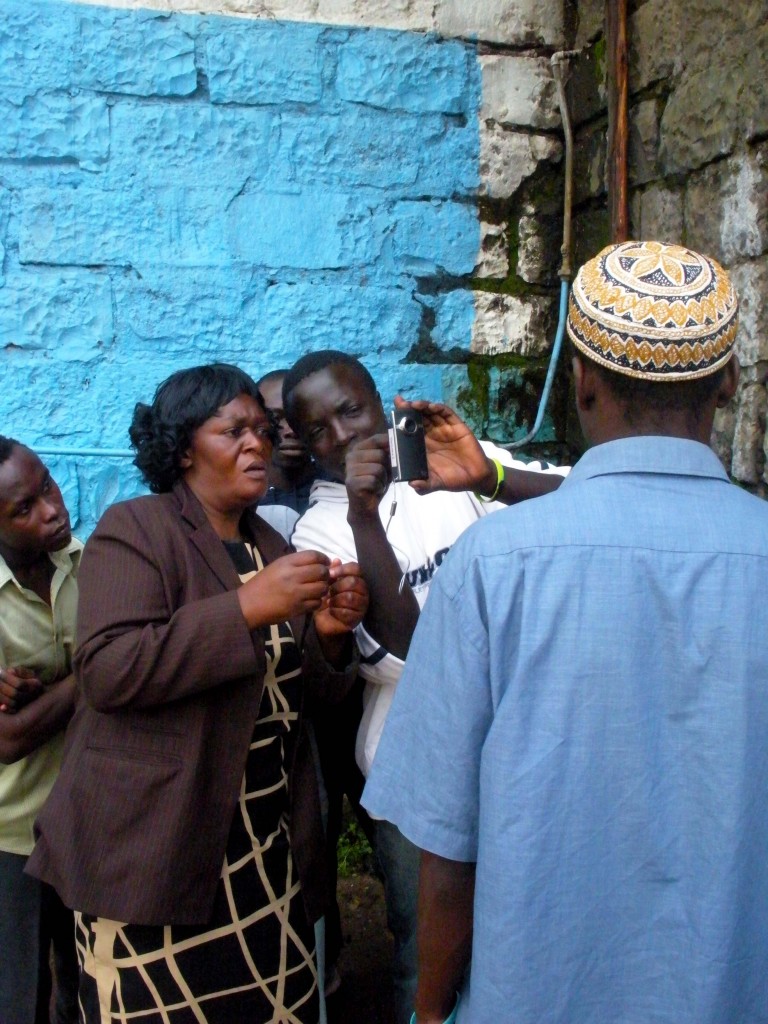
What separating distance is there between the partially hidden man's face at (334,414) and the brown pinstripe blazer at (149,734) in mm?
508

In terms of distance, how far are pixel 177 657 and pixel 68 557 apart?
0.84 metres

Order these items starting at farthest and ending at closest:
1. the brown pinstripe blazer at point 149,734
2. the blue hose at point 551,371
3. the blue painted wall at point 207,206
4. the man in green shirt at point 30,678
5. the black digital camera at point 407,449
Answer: the blue hose at point 551,371 < the blue painted wall at point 207,206 < the man in green shirt at point 30,678 < the black digital camera at point 407,449 < the brown pinstripe blazer at point 149,734

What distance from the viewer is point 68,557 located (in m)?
2.52

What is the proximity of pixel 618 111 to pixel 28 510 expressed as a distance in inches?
89.6

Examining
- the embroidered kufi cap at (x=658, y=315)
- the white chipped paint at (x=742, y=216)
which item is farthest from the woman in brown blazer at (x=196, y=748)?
the white chipped paint at (x=742, y=216)

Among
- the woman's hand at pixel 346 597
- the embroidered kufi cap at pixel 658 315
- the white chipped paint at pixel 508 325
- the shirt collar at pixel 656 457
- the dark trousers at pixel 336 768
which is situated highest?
the embroidered kufi cap at pixel 658 315

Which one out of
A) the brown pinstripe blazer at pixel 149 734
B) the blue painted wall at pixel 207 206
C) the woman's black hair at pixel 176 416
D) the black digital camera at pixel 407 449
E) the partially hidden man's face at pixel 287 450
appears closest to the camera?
the brown pinstripe blazer at pixel 149 734

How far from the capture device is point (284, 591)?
1834 mm

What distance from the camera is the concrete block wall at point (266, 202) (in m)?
3.15

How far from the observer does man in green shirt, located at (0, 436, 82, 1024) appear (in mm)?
2301

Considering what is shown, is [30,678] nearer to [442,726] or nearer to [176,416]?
[176,416]

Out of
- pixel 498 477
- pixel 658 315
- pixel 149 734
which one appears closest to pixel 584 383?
pixel 658 315

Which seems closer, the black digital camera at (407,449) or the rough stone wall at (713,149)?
the black digital camera at (407,449)

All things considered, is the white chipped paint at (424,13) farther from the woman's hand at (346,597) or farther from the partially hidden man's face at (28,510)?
the woman's hand at (346,597)
